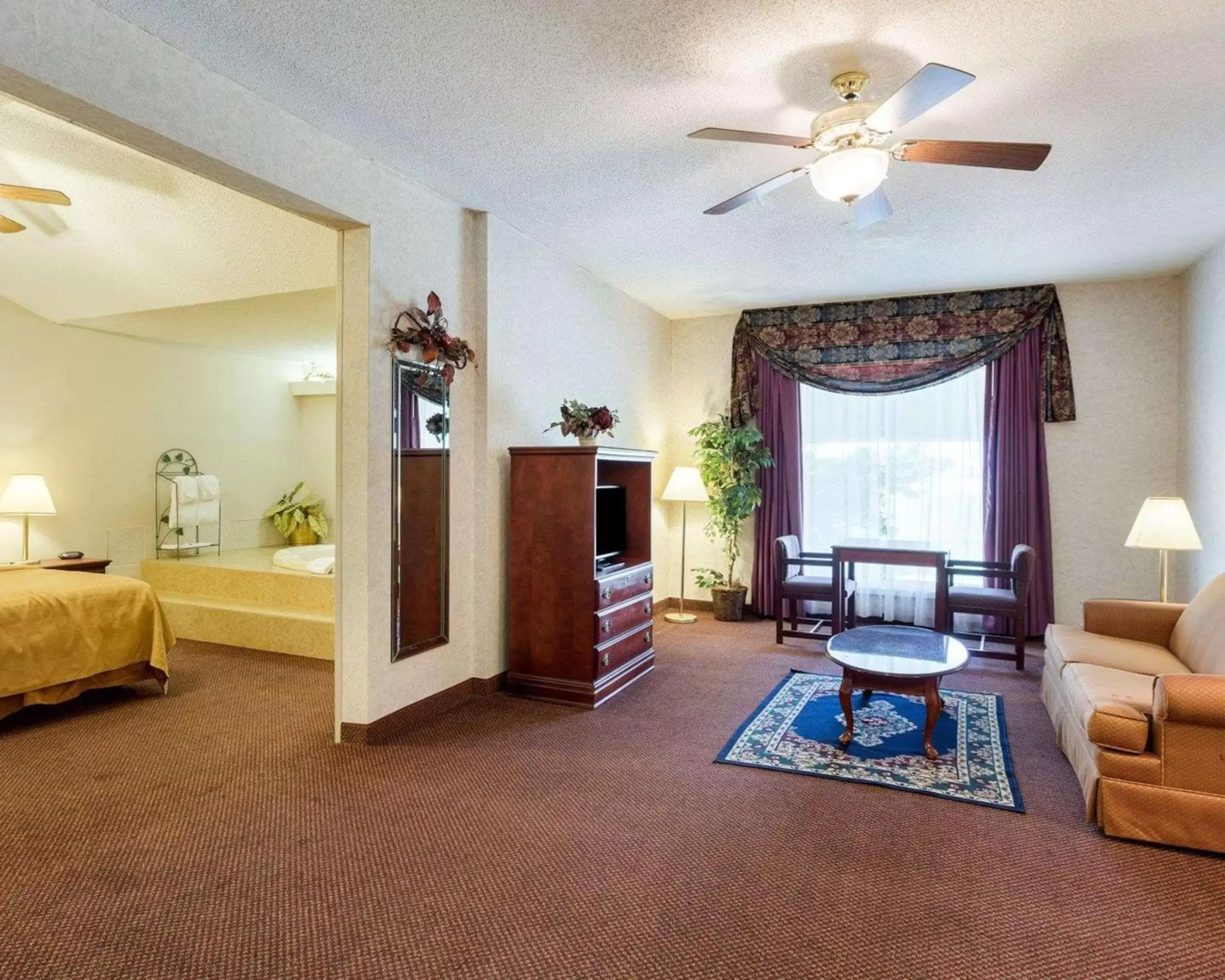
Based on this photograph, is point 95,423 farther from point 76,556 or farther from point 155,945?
point 155,945

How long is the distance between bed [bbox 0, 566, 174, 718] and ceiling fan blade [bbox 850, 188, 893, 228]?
4.31m

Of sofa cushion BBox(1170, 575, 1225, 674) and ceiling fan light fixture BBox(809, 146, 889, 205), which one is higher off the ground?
ceiling fan light fixture BBox(809, 146, 889, 205)

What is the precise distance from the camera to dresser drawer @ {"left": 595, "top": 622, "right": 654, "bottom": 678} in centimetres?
404

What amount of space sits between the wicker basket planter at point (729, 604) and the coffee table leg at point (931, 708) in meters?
2.97

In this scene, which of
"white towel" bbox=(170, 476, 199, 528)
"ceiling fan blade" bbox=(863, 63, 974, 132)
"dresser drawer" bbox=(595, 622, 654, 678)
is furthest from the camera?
A: "white towel" bbox=(170, 476, 199, 528)

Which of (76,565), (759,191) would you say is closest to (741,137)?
(759,191)

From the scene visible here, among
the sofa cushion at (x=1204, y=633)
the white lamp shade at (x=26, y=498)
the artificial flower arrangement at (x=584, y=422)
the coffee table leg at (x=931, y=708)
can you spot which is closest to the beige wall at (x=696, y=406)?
the artificial flower arrangement at (x=584, y=422)

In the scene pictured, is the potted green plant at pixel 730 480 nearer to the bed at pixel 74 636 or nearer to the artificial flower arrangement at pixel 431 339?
the artificial flower arrangement at pixel 431 339

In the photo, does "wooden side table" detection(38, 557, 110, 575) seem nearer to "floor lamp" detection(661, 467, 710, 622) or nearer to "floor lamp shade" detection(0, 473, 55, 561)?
"floor lamp shade" detection(0, 473, 55, 561)

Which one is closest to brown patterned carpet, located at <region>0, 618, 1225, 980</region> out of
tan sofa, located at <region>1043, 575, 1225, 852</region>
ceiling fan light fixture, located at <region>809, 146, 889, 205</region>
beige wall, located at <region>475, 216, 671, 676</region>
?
tan sofa, located at <region>1043, 575, 1225, 852</region>

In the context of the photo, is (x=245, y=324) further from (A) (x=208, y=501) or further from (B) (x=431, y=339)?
(B) (x=431, y=339)

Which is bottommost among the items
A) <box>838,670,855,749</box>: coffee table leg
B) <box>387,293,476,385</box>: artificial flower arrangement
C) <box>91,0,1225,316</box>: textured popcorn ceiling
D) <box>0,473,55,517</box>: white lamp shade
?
<box>838,670,855,749</box>: coffee table leg

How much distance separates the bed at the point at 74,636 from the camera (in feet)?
12.1

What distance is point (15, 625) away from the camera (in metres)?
3.69
